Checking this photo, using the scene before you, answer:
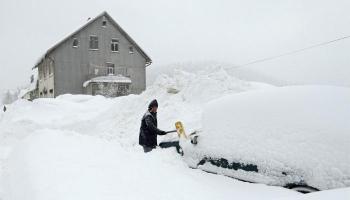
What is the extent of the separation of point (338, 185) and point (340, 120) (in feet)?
2.44

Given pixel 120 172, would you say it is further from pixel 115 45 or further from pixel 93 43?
pixel 115 45

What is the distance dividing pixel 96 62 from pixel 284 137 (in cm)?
3223

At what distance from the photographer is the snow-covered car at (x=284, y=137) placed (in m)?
4.27

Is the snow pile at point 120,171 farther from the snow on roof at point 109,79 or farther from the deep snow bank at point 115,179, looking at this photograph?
the snow on roof at point 109,79

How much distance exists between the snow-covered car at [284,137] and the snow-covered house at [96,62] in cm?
2876

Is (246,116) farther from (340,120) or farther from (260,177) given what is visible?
(340,120)

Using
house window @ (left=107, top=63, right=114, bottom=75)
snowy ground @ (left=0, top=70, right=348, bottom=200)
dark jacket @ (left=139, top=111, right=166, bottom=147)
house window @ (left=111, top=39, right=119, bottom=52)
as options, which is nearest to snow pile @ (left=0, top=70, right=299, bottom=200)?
snowy ground @ (left=0, top=70, right=348, bottom=200)

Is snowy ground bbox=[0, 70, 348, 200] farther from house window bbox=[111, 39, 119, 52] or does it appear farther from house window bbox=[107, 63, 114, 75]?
house window bbox=[111, 39, 119, 52]

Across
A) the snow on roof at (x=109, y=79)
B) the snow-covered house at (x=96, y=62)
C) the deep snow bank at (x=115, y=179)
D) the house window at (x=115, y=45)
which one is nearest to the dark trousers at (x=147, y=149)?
the deep snow bank at (x=115, y=179)

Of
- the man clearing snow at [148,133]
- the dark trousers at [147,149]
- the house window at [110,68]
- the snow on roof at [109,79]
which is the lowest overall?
the dark trousers at [147,149]

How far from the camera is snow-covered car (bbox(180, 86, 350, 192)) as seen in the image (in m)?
4.27

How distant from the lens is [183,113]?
1341cm

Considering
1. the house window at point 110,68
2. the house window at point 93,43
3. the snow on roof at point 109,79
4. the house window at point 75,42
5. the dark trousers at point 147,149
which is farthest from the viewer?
the house window at point 110,68

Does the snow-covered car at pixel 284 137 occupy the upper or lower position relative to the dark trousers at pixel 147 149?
upper
